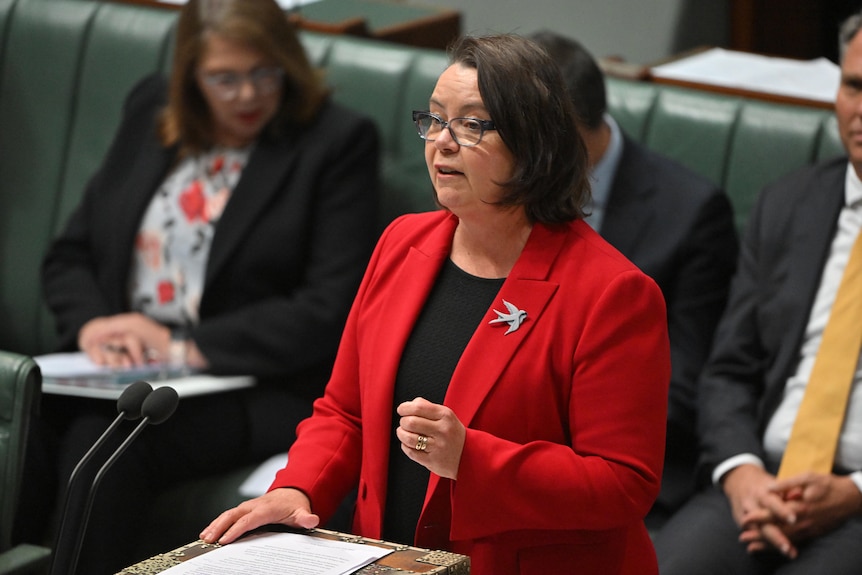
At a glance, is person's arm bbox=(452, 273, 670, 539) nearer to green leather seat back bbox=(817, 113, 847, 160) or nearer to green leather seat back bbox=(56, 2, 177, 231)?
green leather seat back bbox=(817, 113, 847, 160)

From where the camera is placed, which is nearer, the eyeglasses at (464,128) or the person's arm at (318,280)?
the eyeglasses at (464,128)

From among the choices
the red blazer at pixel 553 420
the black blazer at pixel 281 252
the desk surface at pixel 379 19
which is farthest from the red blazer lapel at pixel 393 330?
the desk surface at pixel 379 19

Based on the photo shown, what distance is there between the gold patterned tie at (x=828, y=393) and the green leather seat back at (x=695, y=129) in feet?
1.99

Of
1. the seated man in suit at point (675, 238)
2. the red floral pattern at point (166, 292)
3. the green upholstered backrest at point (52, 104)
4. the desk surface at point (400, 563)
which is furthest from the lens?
the green upholstered backrest at point (52, 104)

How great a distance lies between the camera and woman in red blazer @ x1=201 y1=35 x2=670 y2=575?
5.28ft

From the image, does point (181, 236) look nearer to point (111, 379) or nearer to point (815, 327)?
point (111, 379)

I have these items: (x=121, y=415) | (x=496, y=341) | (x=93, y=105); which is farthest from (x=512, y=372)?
(x=93, y=105)

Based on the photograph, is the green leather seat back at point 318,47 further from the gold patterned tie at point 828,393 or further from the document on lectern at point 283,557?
→ the document on lectern at point 283,557

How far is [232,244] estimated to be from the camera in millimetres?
2930

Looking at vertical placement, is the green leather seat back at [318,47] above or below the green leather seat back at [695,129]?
above

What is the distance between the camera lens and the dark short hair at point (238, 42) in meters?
2.95

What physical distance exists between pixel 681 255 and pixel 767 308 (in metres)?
0.21

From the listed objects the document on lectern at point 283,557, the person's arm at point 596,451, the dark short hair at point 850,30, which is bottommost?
the document on lectern at point 283,557

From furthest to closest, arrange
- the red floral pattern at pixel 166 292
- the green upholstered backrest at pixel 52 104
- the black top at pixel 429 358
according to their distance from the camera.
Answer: the green upholstered backrest at pixel 52 104
the red floral pattern at pixel 166 292
the black top at pixel 429 358
